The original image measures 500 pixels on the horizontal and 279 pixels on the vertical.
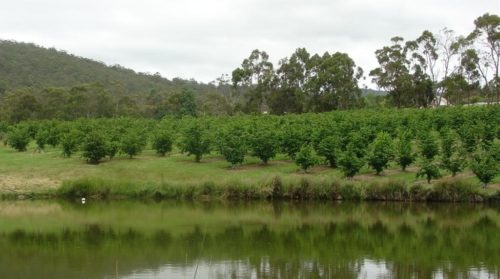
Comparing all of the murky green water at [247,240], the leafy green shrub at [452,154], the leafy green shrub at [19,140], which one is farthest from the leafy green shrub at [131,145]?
the leafy green shrub at [452,154]

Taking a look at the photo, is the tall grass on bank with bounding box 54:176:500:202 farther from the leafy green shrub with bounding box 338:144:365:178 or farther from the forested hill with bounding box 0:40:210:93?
the forested hill with bounding box 0:40:210:93

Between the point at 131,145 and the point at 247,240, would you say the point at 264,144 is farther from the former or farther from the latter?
the point at 247,240

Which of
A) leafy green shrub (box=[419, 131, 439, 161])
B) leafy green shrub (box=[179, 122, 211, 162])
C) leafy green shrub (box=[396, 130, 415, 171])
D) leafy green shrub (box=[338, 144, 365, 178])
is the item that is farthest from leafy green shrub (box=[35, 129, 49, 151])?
leafy green shrub (box=[419, 131, 439, 161])

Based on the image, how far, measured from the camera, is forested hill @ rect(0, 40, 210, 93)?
403 ft

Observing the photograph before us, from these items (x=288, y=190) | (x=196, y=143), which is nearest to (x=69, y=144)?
(x=196, y=143)

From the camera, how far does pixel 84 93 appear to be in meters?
94.6

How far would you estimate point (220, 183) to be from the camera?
38844 millimetres

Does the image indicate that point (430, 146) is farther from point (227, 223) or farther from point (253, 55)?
point (253, 55)

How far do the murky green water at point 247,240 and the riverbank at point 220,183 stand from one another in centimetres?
168

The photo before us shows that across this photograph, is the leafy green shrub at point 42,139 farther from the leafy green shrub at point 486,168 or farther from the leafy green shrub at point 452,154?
the leafy green shrub at point 486,168

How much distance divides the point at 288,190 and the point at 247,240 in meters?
13.1

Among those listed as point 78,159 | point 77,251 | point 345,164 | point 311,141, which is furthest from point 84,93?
point 77,251

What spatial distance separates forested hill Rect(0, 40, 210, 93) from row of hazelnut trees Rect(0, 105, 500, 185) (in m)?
64.3

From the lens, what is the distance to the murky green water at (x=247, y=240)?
63.3 ft
